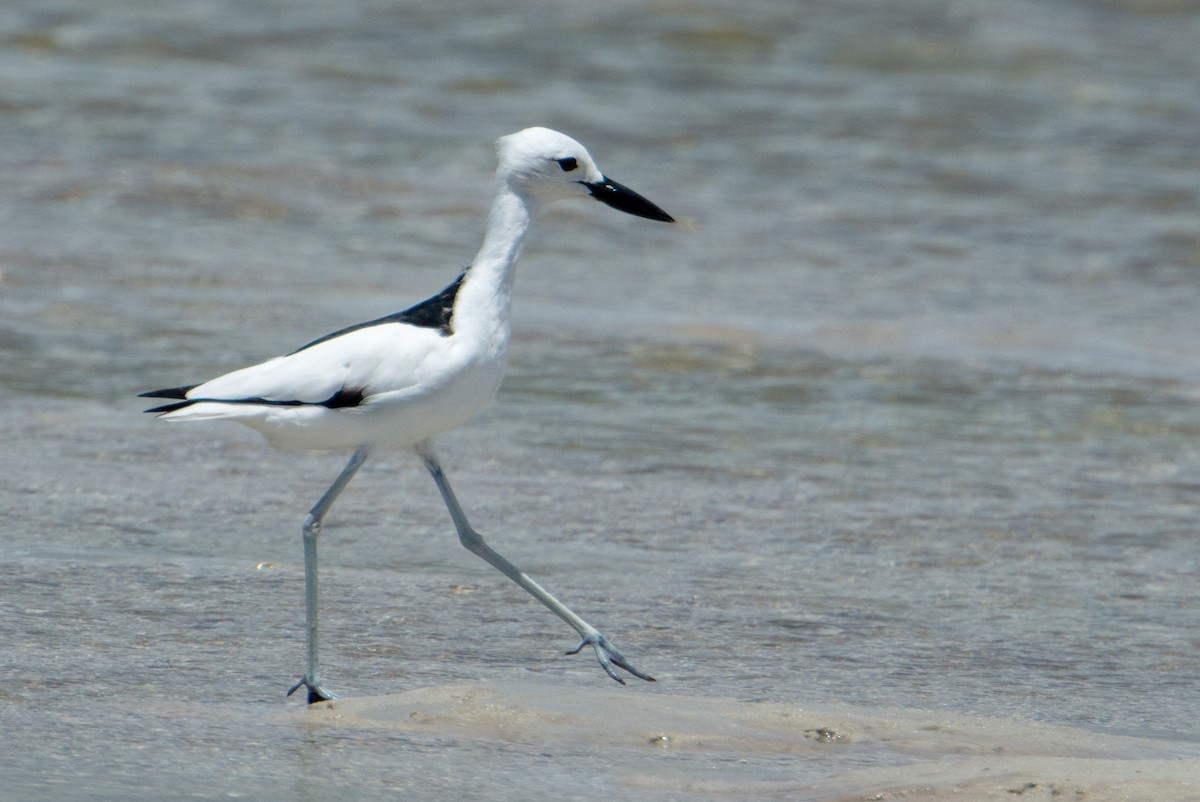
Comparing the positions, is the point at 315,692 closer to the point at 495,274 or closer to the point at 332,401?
the point at 332,401

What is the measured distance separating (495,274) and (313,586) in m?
0.88

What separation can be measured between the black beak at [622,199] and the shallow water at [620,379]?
109cm

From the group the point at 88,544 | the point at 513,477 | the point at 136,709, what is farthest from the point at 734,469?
the point at 136,709

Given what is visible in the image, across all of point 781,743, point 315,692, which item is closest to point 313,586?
point 315,692

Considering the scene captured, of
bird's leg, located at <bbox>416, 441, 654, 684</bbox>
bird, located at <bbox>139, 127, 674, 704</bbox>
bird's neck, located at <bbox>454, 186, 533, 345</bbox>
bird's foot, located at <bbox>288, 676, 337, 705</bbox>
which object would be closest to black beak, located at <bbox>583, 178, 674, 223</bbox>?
bird's neck, located at <bbox>454, 186, 533, 345</bbox>

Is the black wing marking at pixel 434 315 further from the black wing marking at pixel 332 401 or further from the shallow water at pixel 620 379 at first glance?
the shallow water at pixel 620 379

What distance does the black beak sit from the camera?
4.82 metres

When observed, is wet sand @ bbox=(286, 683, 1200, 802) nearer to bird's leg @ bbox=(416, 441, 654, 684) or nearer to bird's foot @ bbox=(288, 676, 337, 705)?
bird's foot @ bbox=(288, 676, 337, 705)

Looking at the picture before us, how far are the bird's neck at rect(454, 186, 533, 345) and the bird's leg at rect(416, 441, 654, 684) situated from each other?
15.8 inches

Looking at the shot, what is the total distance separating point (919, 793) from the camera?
3598mm

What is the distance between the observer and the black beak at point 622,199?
4820mm

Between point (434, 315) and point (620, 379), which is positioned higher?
point (434, 315)

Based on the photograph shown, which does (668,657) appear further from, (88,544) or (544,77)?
(544,77)

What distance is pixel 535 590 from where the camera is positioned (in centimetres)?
464
